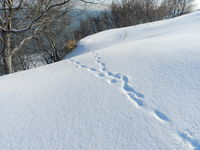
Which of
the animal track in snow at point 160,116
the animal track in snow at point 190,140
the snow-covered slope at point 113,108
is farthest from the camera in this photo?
the animal track in snow at point 160,116

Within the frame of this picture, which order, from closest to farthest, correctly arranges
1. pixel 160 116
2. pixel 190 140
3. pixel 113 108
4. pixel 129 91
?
1. pixel 190 140
2. pixel 160 116
3. pixel 113 108
4. pixel 129 91

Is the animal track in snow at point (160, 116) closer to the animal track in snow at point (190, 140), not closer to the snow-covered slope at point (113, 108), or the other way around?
the snow-covered slope at point (113, 108)

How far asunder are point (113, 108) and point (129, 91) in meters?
0.34

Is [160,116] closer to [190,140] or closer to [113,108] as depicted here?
[190,140]

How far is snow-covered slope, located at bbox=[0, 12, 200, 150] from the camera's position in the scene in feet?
3.53

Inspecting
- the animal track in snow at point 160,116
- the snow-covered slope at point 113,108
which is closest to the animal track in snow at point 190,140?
the snow-covered slope at point 113,108

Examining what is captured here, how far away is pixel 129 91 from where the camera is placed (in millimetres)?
1628

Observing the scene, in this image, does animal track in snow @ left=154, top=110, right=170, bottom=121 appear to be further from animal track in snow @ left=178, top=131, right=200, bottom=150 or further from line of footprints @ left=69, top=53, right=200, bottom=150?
animal track in snow @ left=178, top=131, right=200, bottom=150

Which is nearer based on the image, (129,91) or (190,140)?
(190,140)

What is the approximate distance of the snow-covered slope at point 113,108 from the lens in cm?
108

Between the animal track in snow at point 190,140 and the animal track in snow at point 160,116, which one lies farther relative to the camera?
the animal track in snow at point 160,116

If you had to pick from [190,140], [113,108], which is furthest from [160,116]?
[113,108]

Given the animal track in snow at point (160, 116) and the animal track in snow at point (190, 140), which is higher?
the animal track in snow at point (160, 116)

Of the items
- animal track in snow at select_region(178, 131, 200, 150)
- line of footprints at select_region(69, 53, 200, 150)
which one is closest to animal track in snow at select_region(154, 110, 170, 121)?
line of footprints at select_region(69, 53, 200, 150)
